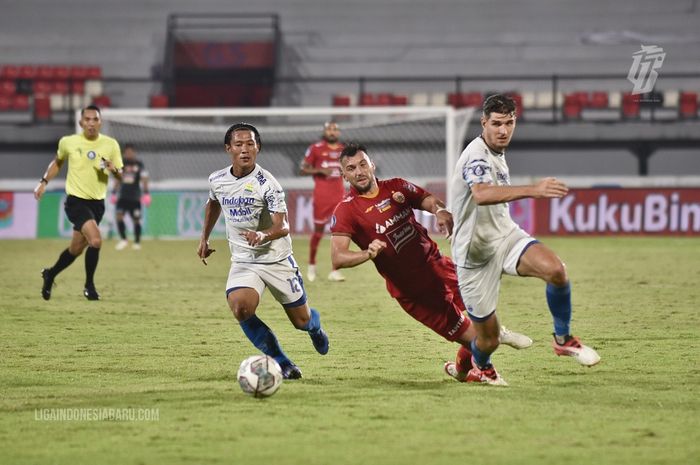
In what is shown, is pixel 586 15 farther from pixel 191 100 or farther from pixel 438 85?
pixel 191 100

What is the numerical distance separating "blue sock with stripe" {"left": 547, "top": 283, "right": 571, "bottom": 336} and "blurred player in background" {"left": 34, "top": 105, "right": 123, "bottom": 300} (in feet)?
23.7

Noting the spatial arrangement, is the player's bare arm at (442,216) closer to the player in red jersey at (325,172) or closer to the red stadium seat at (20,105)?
the player in red jersey at (325,172)

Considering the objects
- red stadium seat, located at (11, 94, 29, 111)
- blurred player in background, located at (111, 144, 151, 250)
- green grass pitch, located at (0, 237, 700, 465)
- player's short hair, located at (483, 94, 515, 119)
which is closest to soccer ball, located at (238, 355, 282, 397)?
green grass pitch, located at (0, 237, 700, 465)

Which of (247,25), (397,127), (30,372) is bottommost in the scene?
(30,372)

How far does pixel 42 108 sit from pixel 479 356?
2336 cm

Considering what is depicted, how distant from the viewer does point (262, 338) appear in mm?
8344

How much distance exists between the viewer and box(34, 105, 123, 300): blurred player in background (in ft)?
44.6

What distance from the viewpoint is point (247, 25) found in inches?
1312

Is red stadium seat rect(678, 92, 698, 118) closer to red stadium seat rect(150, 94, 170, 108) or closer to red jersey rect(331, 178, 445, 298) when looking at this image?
red stadium seat rect(150, 94, 170, 108)

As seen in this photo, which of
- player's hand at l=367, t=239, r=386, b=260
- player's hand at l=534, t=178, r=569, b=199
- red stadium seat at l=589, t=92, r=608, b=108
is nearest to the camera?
player's hand at l=534, t=178, r=569, b=199

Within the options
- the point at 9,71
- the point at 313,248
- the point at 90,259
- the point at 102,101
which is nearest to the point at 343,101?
the point at 102,101

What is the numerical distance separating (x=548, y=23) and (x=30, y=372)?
26972mm

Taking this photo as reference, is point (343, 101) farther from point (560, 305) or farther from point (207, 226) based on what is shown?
point (560, 305)

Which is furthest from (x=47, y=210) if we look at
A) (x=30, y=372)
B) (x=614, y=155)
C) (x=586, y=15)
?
(x=30, y=372)
